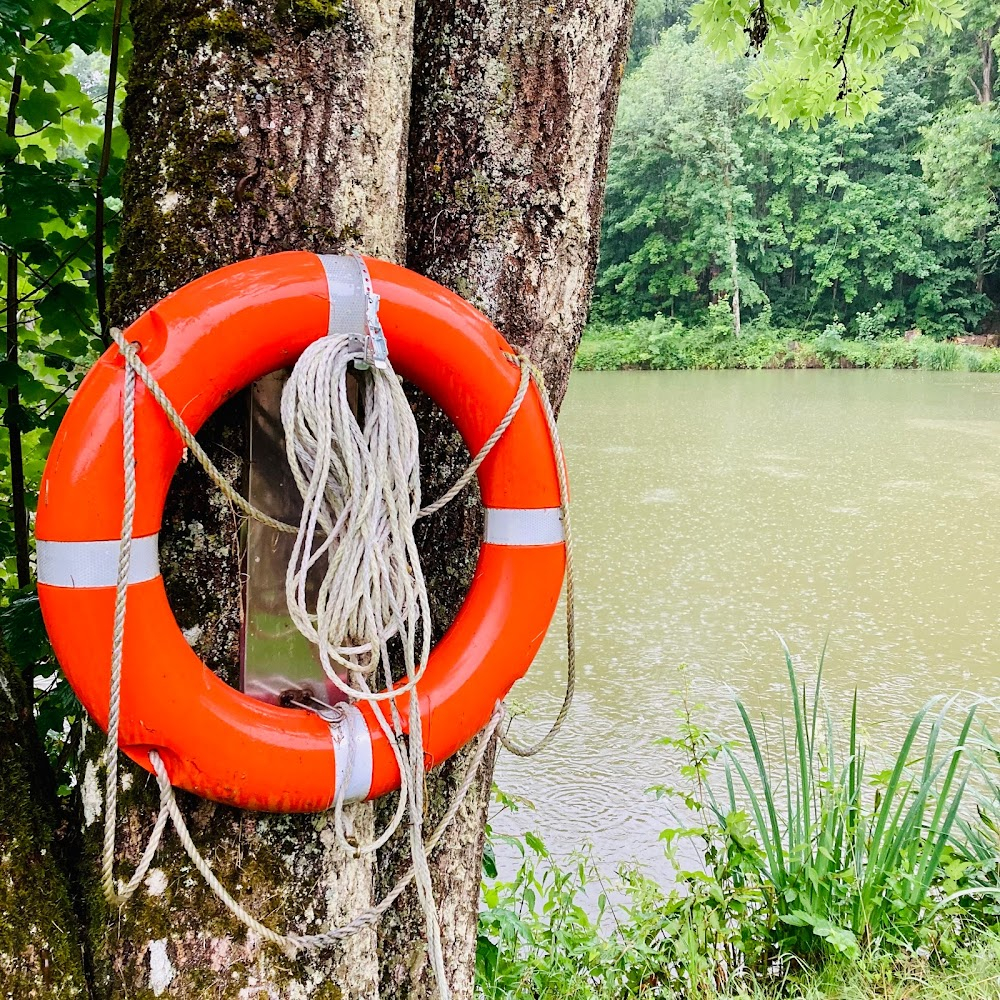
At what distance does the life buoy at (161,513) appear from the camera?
76cm

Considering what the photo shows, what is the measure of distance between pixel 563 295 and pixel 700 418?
29.8ft

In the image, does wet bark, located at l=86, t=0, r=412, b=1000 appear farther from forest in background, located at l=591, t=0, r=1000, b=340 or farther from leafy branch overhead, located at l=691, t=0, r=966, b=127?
forest in background, located at l=591, t=0, r=1000, b=340

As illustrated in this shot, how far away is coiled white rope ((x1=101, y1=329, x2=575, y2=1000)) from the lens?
76 centimetres

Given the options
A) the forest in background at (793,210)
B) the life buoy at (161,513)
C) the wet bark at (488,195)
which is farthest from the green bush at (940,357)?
the life buoy at (161,513)

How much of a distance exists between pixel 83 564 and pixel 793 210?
817 inches

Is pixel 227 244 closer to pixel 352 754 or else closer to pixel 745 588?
pixel 352 754

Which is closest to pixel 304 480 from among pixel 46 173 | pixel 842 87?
pixel 46 173

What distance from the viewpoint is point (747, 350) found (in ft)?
56.6

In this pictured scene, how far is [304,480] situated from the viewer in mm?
820

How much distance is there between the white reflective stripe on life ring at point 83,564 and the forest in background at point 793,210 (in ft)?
58.1

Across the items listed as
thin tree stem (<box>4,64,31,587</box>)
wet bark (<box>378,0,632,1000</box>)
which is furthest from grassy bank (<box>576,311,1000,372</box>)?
wet bark (<box>378,0,632,1000</box>)

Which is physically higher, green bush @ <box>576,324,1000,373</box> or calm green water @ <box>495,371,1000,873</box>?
green bush @ <box>576,324,1000,373</box>

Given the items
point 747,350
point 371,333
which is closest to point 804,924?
point 371,333

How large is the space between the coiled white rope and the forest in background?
691 inches
